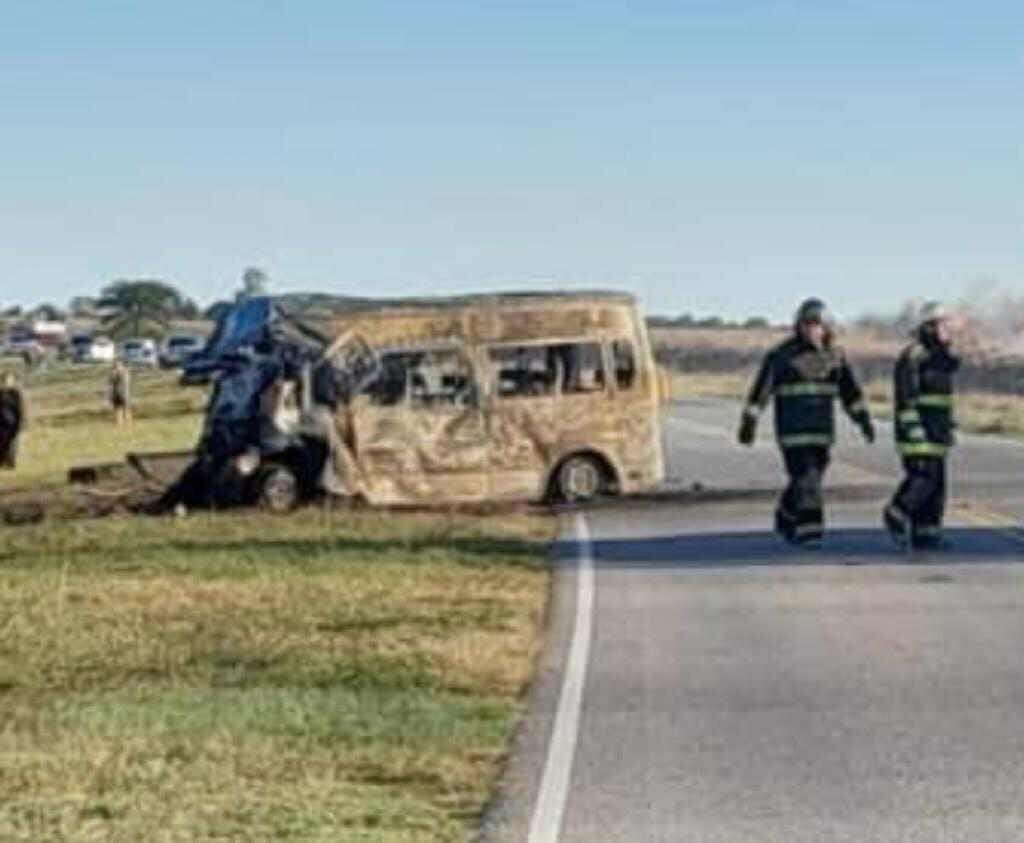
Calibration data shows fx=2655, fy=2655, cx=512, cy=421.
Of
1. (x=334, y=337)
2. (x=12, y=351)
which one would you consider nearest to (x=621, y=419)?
(x=334, y=337)

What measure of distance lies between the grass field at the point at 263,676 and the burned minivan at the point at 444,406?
315cm

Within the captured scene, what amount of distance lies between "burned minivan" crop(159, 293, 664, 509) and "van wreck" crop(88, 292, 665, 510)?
0.01 metres

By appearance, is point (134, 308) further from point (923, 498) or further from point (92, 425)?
point (923, 498)

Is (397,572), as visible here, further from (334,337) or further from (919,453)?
(334,337)

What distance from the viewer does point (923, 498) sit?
67.1ft

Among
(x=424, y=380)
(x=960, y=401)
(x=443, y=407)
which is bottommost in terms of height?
(x=960, y=401)

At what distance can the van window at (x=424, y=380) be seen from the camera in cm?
2814

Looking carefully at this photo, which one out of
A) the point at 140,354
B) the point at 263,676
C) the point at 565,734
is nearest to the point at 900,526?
the point at 263,676

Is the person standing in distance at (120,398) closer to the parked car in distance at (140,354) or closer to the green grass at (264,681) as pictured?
the green grass at (264,681)

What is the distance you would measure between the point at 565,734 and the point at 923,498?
9417 mm

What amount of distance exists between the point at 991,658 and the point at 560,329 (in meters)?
14.5

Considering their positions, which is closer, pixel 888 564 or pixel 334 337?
pixel 888 564

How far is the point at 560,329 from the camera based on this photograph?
1110 inches

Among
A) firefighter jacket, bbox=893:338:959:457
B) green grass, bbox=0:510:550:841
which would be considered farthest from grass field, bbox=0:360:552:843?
firefighter jacket, bbox=893:338:959:457
